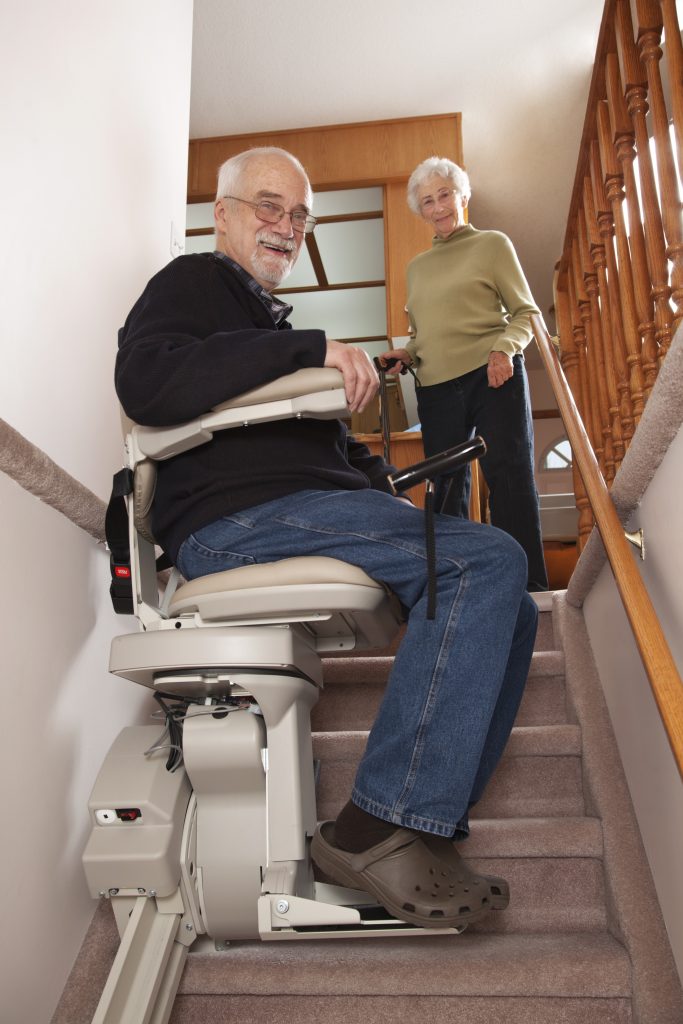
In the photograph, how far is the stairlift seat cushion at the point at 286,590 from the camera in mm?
1266

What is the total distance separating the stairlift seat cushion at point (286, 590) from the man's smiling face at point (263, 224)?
2.11 ft

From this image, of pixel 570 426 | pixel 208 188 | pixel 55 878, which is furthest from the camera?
pixel 208 188

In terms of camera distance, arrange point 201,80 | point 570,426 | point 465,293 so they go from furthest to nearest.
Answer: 1. point 201,80
2. point 465,293
3. point 570,426

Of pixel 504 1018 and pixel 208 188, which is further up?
pixel 208 188

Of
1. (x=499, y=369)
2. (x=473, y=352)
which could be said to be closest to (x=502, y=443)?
(x=499, y=369)

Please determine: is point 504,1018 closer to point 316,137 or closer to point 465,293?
point 465,293

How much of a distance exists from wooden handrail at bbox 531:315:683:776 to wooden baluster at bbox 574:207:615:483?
0.39 meters

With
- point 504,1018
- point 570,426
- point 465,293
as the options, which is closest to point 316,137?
point 465,293

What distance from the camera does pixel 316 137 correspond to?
206 inches

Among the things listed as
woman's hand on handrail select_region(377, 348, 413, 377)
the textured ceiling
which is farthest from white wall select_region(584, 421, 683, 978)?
the textured ceiling

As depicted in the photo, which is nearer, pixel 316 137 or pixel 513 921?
pixel 513 921

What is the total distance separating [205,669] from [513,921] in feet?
2.43

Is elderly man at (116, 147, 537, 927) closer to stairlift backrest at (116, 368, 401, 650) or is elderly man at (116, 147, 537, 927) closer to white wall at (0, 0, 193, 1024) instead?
stairlift backrest at (116, 368, 401, 650)

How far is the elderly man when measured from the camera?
1.21m
